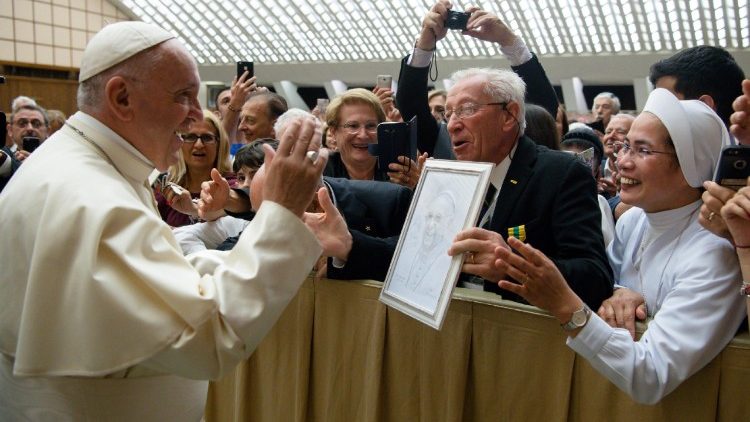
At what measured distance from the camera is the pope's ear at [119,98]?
142 cm

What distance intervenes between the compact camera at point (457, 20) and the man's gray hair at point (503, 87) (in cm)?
77

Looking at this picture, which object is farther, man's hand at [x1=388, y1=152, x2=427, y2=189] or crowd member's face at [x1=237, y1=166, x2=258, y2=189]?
crowd member's face at [x1=237, y1=166, x2=258, y2=189]

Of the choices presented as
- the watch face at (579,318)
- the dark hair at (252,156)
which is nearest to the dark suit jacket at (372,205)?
the dark hair at (252,156)

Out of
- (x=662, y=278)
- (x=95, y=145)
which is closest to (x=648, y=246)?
(x=662, y=278)

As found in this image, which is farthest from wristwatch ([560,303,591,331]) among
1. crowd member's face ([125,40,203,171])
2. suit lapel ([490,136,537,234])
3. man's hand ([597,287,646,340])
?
crowd member's face ([125,40,203,171])

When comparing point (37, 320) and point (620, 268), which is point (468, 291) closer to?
point (620, 268)

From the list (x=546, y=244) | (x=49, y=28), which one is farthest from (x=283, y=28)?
(x=546, y=244)

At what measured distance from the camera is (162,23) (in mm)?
16703

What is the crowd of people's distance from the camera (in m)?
1.24

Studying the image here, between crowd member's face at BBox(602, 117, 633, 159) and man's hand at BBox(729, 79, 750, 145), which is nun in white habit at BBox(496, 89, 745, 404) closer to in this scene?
man's hand at BBox(729, 79, 750, 145)

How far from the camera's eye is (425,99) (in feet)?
10.2

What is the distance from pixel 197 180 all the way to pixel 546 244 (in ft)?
7.00

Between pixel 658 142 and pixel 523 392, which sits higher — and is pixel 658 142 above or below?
above

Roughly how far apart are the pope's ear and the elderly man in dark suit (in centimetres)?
79
